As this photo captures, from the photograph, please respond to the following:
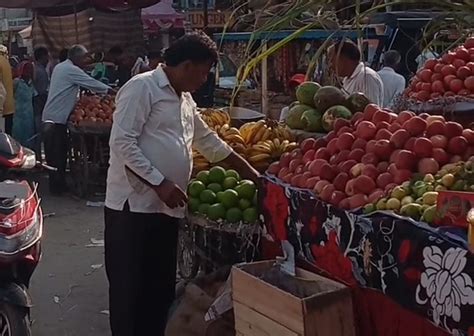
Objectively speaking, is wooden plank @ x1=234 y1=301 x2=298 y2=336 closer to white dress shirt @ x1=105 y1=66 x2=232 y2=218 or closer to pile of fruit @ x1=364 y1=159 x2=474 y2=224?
pile of fruit @ x1=364 y1=159 x2=474 y2=224

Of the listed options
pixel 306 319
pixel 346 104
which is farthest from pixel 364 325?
pixel 346 104

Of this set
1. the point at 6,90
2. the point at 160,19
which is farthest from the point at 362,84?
the point at 160,19

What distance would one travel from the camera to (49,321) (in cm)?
540

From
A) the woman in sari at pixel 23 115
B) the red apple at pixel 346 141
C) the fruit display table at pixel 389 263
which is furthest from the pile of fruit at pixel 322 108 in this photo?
the woman in sari at pixel 23 115

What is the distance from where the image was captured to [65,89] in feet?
31.4

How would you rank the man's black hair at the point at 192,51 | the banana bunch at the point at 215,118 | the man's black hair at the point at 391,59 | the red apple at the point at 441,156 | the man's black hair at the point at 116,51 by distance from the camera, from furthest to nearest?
the man's black hair at the point at 116,51 → the man's black hair at the point at 391,59 → the banana bunch at the point at 215,118 → the man's black hair at the point at 192,51 → the red apple at the point at 441,156

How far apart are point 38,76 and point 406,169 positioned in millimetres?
9525

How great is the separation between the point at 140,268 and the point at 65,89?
5.78 metres

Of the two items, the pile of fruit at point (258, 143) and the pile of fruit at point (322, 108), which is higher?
the pile of fruit at point (322, 108)

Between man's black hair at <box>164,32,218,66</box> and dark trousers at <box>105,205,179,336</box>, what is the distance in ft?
2.64

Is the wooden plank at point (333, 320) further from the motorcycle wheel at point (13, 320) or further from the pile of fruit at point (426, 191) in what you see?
the motorcycle wheel at point (13, 320)

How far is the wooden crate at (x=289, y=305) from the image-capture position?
126 inches

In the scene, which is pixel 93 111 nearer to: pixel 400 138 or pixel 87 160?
pixel 87 160

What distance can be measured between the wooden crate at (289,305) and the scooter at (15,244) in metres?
1.27
